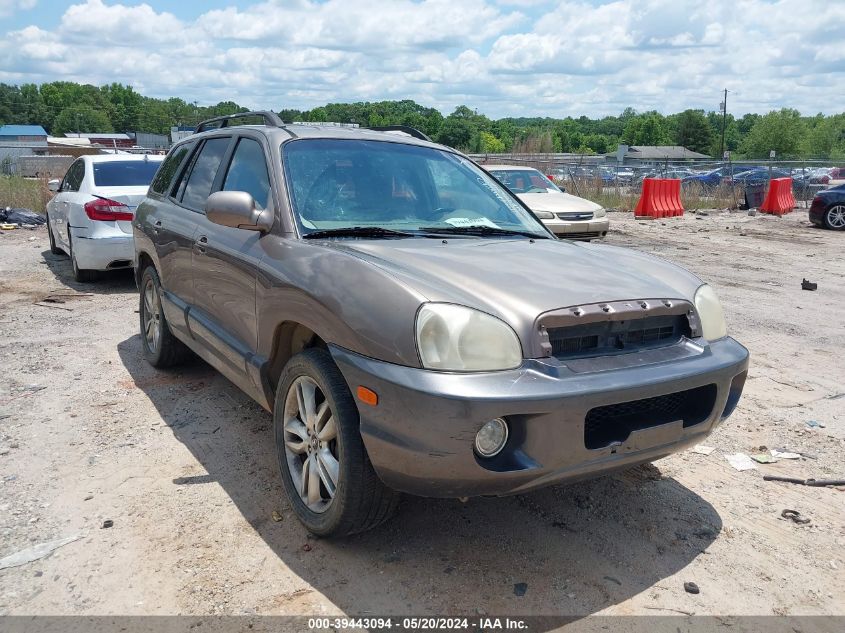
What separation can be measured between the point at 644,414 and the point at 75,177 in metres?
9.08

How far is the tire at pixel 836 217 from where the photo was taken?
58.3ft

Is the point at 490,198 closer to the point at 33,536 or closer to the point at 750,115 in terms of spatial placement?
the point at 33,536

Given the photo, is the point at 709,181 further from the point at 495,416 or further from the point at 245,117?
the point at 495,416

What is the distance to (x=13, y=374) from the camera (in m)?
5.68

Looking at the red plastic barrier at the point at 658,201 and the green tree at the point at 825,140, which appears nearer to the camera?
the red plastic barrier at the point at 658,201

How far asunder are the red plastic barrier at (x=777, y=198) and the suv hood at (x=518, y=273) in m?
20.2

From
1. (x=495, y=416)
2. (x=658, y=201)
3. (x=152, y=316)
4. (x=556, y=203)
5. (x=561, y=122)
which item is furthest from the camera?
(x=561, y=122)

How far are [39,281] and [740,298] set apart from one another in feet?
29.7

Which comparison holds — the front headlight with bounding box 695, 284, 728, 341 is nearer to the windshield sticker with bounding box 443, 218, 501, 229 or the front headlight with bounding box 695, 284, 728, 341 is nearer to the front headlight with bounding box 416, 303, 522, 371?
the front headlight with bounding box 416, 303, 522, 371

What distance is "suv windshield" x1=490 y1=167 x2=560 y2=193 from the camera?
14523mm

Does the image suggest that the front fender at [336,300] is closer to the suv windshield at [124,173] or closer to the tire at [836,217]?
the suv windshield at [124,173]

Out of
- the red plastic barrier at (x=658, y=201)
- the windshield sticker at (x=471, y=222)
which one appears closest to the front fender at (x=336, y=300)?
the windshield sticker at (x=471, y=222)

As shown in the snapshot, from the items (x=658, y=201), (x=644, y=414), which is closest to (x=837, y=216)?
(x=658, y=201)

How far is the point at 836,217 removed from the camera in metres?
17.8
